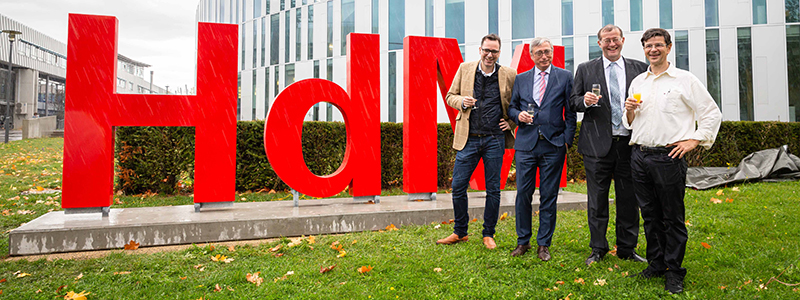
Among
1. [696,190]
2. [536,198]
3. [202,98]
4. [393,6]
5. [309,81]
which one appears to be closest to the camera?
[202,98]

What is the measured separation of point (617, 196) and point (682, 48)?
50.4ft

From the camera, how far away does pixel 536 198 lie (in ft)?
20.9

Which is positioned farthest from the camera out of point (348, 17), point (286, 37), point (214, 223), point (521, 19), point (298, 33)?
point (286, 37)

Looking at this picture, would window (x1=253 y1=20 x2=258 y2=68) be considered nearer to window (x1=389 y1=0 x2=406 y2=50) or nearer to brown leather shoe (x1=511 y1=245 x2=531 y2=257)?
window (x1=389 y1=0 x2=406 y2=50)

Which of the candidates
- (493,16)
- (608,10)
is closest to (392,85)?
(493,16)

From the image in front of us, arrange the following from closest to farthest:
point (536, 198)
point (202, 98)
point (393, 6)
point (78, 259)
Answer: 1. point (78, 259)
2. point (202, 98)
3. point (536, 198)
4. point (393, 6)

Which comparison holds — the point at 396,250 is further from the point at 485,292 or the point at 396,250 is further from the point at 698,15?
the point at 698,15

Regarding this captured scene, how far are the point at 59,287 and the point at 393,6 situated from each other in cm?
1691

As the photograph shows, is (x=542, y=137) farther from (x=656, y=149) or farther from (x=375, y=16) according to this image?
(x=375, y=16)

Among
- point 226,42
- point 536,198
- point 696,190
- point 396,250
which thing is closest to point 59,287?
point 396,250

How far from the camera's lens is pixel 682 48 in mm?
15844

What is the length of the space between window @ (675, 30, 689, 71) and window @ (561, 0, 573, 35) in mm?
3855

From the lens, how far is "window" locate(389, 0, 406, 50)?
1820 centimetres

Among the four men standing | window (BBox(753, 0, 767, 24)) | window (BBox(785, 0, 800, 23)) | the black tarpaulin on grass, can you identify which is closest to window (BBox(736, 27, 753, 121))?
window (BBox(753, 0, 767, 24))
